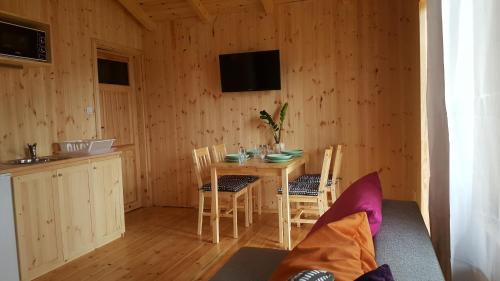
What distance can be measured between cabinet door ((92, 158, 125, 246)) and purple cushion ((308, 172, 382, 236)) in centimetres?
264

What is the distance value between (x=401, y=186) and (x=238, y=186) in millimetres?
1885

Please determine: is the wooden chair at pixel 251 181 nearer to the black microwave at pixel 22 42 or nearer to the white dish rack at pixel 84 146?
the white dish rack at pixel 84 146

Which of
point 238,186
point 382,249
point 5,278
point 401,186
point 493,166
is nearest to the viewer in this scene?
point 493,166

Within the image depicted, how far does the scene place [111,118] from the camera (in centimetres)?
485

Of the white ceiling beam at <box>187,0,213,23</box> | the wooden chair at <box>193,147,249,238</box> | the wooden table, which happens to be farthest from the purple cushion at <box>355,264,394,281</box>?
the white ceiling beam at <box>187,0,213,23</box>

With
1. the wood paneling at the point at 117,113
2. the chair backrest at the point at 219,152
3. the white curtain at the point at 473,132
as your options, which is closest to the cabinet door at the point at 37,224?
the wood paneling at the point at 117,113

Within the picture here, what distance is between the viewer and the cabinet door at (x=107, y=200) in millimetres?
3645

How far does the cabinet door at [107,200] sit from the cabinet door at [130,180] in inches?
44.9

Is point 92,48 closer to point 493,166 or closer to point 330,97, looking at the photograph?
point 330,97

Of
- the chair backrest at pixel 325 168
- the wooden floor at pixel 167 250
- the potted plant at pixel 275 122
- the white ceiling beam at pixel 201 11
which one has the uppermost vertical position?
the white ceiling beam at pixel 201 11

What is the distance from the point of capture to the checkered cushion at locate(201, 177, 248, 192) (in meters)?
3.88

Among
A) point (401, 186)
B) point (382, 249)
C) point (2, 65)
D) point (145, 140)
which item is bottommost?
point (401, 186)

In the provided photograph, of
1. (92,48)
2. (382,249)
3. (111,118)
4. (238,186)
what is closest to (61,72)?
(92,48)

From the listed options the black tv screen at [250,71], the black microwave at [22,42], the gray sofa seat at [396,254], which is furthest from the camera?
the black tv screen at [250,71]
